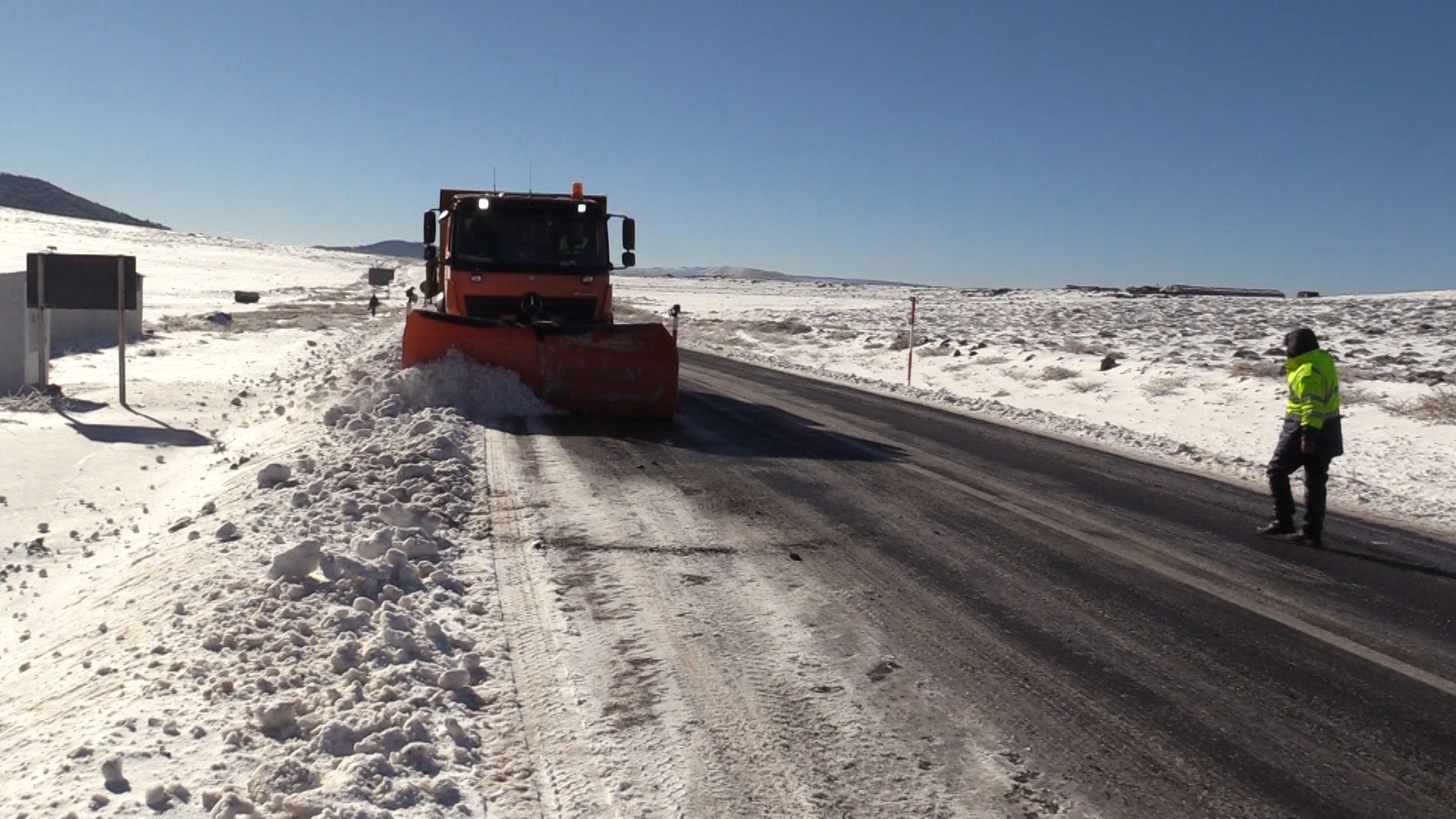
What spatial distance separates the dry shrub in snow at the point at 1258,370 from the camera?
1803 centimetres

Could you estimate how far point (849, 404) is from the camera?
16.3m

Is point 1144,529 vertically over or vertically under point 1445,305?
under

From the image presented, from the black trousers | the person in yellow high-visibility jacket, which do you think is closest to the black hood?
the person in yellow high-visibility jacket

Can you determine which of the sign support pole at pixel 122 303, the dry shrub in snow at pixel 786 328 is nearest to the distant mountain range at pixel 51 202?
the dry shrub in snow at pixel 786 328

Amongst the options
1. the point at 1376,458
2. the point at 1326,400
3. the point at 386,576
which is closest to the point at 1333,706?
the point at 1326,400

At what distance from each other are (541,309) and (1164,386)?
10.2 meters

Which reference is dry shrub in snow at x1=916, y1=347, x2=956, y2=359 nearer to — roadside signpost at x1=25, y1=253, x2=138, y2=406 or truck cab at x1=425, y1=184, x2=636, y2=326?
truck cab at x1=425, y1=184, x2=636, y2=326

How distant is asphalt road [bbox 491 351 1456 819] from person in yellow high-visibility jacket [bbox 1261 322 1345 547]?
12.2 inches

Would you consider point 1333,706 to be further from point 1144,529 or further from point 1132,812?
point 1144,529

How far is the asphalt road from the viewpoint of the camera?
4.13m

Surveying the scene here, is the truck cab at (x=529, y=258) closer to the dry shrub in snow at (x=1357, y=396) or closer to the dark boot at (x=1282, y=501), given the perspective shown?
the dark boot at (x=1282, y=501)

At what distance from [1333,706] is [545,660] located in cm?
343

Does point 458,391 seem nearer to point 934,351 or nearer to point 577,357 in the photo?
point 577,357

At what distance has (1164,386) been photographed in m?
18.0
